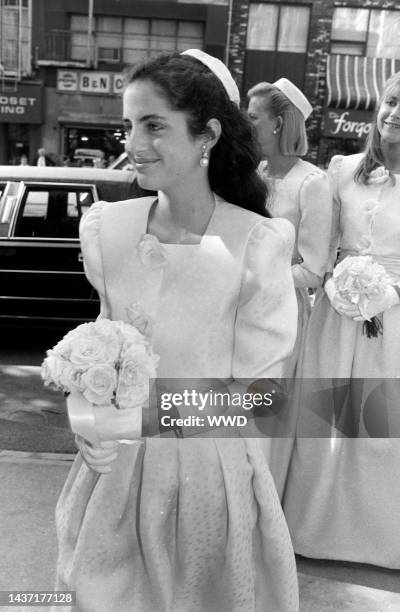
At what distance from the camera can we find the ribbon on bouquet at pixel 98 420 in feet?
4.34

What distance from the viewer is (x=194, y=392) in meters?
1.46

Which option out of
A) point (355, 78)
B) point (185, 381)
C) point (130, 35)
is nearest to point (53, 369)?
point (185, 381)

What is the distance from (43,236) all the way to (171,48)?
44.5 ft

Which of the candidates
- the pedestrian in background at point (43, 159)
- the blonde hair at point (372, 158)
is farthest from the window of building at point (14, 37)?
the blonde hair at point (372, 158)

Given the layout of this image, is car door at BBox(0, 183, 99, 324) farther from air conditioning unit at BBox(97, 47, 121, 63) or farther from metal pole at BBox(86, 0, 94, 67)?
air conditioning unit at BBox(97, 47, 121, 63)

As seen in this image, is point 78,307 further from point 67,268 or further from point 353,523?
point 353,523

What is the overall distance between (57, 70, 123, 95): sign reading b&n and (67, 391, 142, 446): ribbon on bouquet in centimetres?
1779

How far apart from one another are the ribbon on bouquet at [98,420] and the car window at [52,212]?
4437 mm

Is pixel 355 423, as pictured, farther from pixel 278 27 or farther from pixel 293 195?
pixel 278 27

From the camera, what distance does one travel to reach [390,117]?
260cm

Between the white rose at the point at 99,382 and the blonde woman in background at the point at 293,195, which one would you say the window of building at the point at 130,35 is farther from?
the white rose at the point at 99,382

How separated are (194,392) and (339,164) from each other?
1654 millimetres

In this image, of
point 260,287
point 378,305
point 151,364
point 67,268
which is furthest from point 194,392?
point 67,268

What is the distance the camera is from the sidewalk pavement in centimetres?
244
